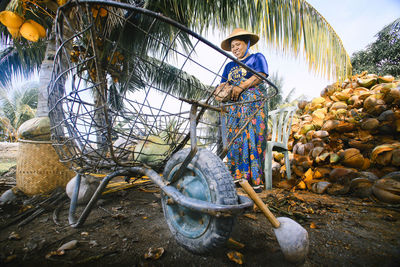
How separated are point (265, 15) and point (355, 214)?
263 centimetres

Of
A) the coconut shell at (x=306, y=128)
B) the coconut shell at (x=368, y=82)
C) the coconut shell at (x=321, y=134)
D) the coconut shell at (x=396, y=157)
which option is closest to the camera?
the coconut shell at (x=396, y=157)

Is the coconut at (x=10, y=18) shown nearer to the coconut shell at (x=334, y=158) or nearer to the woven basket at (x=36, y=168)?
the woven basket at (x=36, y=168)

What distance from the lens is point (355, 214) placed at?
1.32 metres

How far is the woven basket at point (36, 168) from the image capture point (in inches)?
65.5

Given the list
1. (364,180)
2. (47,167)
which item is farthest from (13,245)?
(364,180)

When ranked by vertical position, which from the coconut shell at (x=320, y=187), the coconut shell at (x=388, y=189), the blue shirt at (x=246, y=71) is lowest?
the coconut shell at (x=320, y=187)

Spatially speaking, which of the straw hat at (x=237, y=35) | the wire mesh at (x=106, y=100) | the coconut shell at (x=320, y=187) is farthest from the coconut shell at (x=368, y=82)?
the wire mesh at (x=106, y=100)

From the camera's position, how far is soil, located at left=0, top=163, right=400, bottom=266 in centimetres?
76

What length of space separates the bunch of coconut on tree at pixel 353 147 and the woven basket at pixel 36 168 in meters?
2.78

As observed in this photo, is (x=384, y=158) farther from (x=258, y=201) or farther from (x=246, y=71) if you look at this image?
(x=258, y=201)

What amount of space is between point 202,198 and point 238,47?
1.67 metres

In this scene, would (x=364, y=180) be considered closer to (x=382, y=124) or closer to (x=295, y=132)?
(x=382, y=124)

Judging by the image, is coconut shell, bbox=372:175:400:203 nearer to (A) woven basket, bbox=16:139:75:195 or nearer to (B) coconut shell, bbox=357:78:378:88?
(B) coconut shell, bbox=357:78:378:88

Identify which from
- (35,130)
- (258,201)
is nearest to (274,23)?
(258,201)
